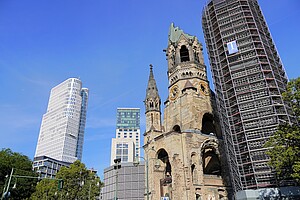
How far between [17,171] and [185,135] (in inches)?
938

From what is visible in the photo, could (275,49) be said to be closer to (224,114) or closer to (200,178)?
(224,114)

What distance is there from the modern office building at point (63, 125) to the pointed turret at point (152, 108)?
375 feet

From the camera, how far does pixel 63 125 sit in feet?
494

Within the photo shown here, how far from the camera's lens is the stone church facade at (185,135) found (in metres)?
31.8

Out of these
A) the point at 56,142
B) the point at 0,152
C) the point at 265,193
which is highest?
the point at 56,142

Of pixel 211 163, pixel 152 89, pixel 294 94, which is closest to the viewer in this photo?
pixel 294 94

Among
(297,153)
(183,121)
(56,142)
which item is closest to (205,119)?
(183,121)

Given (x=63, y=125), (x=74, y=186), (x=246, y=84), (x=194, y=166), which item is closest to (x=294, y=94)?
(x=246, y=84)

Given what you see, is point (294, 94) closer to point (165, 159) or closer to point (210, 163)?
point (210, 163)

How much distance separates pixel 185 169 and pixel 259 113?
11.6 meters

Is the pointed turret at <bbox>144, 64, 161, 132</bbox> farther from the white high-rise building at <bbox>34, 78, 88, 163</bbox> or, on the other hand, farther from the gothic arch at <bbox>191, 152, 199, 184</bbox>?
the white high-rise building at <bbox>34, 78, 88, 163</bbox>

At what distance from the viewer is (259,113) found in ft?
95.7

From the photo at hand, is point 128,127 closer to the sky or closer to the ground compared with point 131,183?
closer to the sky

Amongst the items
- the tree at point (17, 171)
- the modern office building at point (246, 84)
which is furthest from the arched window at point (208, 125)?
the tree at point (17, 171)
